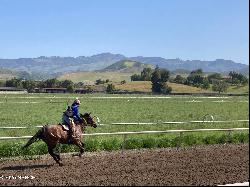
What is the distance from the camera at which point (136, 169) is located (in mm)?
9555

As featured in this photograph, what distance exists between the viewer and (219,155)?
11953mm

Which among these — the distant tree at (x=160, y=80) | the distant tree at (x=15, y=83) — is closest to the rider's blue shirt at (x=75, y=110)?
the distant tree at (x=160, y=80)

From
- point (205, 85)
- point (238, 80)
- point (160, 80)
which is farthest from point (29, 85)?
point (238, 80)

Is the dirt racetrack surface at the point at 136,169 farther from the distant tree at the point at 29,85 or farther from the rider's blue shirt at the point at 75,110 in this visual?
the distant tree at the point at 29,85

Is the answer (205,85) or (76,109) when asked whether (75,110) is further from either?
(205,85)

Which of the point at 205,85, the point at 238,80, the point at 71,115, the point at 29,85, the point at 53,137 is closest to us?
the point at 53,137

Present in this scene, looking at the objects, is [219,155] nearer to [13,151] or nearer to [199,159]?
[199,159]

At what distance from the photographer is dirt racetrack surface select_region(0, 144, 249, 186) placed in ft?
26.5

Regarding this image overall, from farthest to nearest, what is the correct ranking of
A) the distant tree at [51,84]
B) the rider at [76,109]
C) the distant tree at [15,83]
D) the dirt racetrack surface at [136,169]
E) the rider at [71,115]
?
the distant tree at [15,83]
the distant tree at [51,84]
the rider at [76,109]
the rider at [71,115]
the dirt racetrack surface at [136,169]

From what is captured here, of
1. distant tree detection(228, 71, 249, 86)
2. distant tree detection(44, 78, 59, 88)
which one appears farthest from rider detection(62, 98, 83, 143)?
distant tree detection(44, 78, 59, 88)

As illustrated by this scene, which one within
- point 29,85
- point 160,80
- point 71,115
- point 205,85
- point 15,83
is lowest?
point 29,85

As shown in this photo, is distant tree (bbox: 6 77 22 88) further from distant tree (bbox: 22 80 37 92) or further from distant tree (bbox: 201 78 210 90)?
distant tree (bbox: 201 78 210 90)

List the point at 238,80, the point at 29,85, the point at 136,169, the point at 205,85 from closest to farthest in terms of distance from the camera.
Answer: the point at 136,169, the point at 238,80, the point at 205,85, the point at 29,85

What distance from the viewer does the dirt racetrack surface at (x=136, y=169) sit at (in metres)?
8.07
